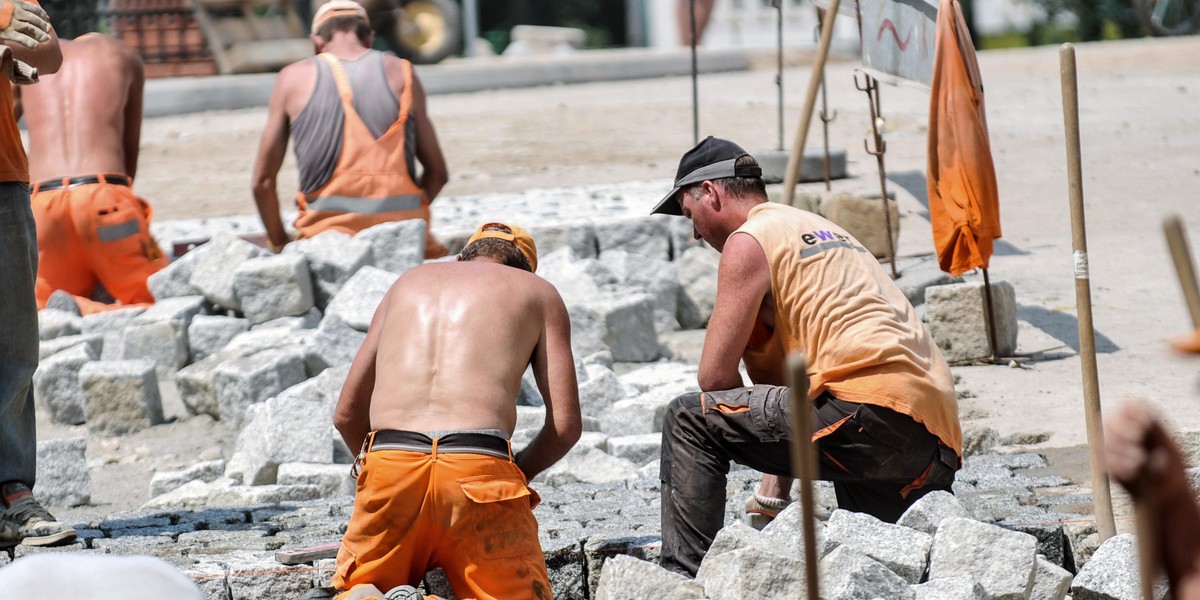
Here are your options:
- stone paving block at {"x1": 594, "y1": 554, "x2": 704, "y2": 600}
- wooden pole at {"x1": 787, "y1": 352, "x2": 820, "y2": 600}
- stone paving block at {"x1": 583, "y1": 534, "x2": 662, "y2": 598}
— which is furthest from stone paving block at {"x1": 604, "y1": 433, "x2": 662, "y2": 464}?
wooden pole at {"x1": 787, "y1": 352, "x2": 820, "y2": 600}

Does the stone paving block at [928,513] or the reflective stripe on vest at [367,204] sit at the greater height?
the stone paving block at [928,513]

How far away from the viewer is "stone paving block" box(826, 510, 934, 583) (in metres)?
3.63

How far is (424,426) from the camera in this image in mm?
3662

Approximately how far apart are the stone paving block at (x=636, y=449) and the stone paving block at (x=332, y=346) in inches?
63.8

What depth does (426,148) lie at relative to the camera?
23.7ft

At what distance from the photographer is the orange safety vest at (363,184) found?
7.02 metres

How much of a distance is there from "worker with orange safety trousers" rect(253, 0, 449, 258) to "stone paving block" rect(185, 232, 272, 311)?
26 centimetres

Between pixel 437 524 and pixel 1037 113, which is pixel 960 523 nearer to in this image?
pixel 437 524

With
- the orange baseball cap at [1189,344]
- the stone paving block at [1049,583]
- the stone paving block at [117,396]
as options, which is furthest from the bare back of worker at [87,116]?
the orange baseball cap at [1189,344]

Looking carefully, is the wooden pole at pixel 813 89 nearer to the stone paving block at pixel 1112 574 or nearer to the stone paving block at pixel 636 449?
the stone paving block at pixel 636 449

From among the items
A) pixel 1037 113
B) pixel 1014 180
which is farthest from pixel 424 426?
pixel 1037 113

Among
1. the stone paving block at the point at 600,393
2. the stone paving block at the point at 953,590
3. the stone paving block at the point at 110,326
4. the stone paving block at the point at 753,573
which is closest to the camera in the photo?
the stone paving block at the point at 953,590

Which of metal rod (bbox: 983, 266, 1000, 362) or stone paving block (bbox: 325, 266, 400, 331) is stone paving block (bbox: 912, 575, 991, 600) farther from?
stone paving block (bbox: 325, 266, 400, 331)

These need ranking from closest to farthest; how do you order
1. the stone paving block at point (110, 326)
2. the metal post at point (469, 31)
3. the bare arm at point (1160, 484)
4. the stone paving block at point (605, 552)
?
the bare arm at point (1160, 484) < the stone paving block at point (605, 552) < the stone paving block at point (110, 326) < the metal post at point (469, 31)
